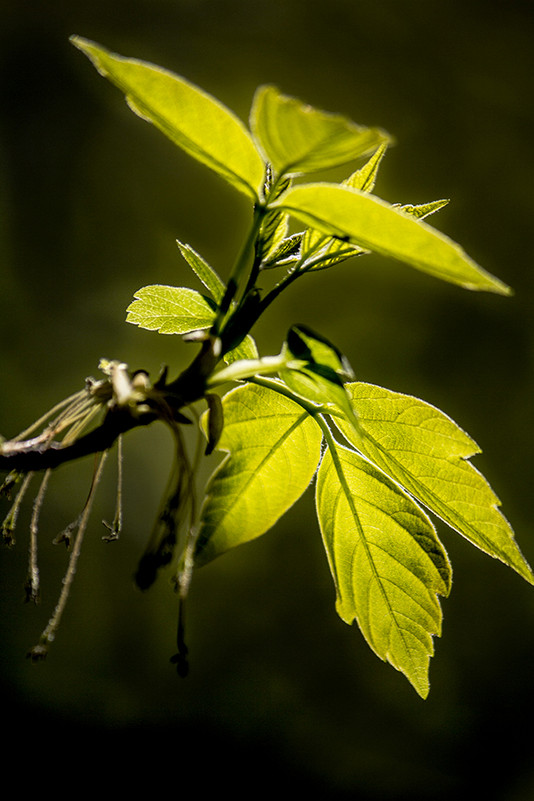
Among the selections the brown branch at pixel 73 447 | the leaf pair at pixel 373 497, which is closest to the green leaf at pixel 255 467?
the leaf pair at pixel 373 497

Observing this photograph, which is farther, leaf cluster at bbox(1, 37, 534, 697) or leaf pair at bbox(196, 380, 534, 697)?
leaf pair at bbox(196, 380, 534, 697)

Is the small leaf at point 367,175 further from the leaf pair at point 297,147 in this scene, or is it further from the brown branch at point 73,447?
the brown branch at point 73,447

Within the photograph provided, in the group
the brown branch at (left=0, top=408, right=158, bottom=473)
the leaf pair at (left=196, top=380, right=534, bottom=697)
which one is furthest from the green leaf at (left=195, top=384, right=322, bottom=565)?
the brown branch at (left=0, top=408, right=158, bottom=473)

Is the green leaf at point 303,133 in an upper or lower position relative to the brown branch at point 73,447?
upper

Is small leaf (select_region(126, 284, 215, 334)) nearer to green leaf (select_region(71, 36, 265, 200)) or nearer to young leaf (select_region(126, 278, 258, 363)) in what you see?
young leaf (select_region(126, 278, 258, 363))

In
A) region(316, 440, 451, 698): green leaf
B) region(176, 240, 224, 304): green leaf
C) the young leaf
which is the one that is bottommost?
region(316, 440, 451, 698): green leaf

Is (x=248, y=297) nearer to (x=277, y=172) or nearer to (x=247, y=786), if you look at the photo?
(x=277, y=172)

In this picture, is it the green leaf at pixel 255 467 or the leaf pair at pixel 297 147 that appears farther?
the green leaf at pixel 255 467
